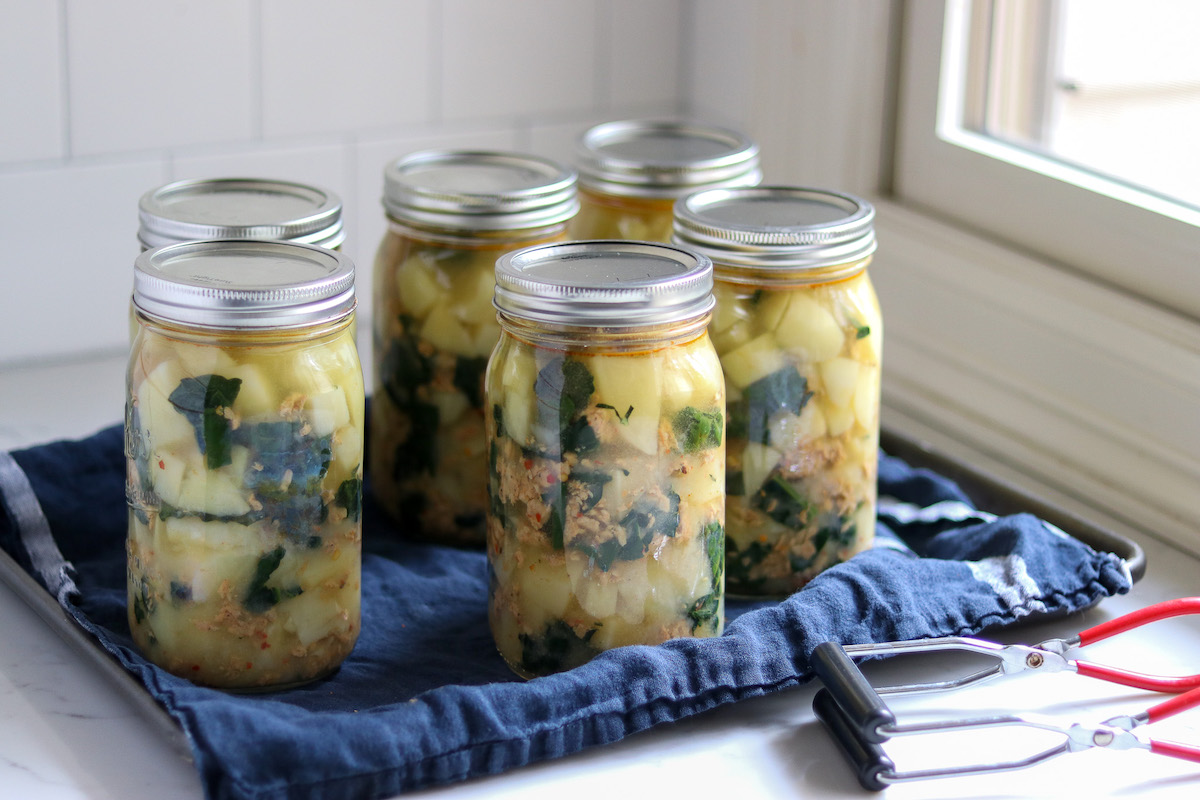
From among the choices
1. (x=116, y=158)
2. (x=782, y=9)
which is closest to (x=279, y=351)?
(x=116, y=158)

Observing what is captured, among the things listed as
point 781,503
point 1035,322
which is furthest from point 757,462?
point 1035,322

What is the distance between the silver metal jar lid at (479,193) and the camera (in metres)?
0.88

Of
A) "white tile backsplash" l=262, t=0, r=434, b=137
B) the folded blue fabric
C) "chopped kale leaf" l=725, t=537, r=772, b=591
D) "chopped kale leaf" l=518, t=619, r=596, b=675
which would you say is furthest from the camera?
"white tile backsplash" l=262, t=0, r=434, b=137

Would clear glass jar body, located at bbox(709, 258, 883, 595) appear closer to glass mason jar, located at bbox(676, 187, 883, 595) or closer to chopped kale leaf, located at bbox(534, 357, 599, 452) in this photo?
glass mason jar, located at bbox(676, 187, 883, 595)

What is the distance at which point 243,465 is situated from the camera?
2.31ft

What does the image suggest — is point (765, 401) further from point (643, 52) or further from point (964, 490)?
point (643, 52)

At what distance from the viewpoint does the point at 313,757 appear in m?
0.63

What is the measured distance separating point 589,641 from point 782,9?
742mm

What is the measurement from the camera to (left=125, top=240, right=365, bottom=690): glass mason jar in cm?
70

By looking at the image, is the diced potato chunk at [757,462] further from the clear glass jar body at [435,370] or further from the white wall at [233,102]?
the white wall at [233,102]

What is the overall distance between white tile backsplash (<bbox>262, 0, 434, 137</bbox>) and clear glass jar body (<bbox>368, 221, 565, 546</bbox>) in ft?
1.12

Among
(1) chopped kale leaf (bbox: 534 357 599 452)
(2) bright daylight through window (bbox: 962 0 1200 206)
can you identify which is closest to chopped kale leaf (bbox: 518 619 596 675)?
(1) chopped kale leaf (bbox: 534 357 599 452)

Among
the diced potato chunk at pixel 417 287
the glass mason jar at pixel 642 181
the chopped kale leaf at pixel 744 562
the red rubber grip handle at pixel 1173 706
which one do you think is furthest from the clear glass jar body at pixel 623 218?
the red rubber grip handle at pixel 1173 706

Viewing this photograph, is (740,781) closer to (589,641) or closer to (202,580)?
(589,641)
